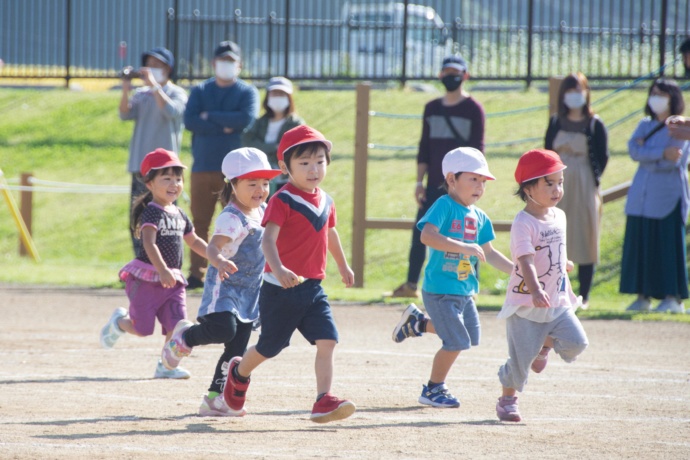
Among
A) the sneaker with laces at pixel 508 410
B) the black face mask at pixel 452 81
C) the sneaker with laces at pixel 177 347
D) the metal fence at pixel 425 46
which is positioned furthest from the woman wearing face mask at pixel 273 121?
the metal fence at pixel 425 46

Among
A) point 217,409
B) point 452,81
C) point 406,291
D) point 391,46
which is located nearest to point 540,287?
point 217,409

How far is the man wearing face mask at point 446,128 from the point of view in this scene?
11.4 metres

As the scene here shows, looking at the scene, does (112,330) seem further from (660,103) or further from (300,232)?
(660,103)

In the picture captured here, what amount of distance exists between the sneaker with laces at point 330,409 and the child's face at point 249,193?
4.18 feet

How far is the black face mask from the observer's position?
1141cm

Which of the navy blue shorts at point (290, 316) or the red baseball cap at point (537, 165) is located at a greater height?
the red baseball cap at point (537, 165)

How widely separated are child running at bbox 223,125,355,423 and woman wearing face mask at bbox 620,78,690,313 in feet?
19.0

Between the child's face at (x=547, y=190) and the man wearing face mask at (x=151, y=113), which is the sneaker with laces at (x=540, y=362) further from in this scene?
the man wearing face mask at (x=151, y=113)

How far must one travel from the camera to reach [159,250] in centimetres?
778

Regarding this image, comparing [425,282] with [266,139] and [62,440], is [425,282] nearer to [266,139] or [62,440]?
[62,440]

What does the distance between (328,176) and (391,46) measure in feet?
15.4

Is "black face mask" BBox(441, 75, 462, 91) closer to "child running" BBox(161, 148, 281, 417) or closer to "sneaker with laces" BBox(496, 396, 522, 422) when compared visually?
"child running" BBox(161, 148, 281, 417)

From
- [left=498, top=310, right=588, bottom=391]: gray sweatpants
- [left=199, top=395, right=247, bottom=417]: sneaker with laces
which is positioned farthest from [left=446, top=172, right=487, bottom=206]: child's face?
[left=199, top=395, right=247, bottom=417]: sneaker with laces

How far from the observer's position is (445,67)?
11391mm
